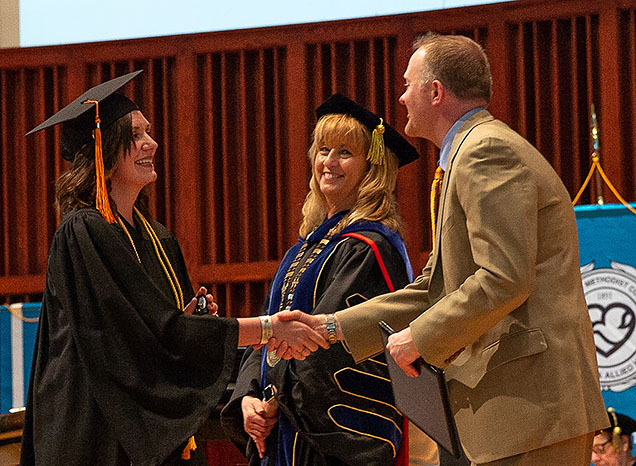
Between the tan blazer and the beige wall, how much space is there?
16.4 ft

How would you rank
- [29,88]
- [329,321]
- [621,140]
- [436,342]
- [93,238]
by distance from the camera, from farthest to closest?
[29,88]
[621,140]
[329,321]
[93,238]
[436,342]

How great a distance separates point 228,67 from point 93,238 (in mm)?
3269

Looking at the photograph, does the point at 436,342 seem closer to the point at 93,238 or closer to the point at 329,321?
the point at 329,321

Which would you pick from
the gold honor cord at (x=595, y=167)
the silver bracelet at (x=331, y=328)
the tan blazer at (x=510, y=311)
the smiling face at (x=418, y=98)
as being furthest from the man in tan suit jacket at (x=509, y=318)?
the gold honor cord at (x=595, y=167)

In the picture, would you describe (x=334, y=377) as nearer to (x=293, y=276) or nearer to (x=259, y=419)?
(x=259, y=419)

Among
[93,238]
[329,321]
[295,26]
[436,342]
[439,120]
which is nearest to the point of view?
[436,342]

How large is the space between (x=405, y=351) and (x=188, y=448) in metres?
0.95

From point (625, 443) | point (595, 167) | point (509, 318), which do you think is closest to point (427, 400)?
point (509, 318)

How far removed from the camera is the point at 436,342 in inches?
99.6

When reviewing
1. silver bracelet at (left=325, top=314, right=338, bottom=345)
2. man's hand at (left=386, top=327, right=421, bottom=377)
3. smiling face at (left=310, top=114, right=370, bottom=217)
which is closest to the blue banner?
smiling face at (left=310, top=114, right=370, bottom=217)

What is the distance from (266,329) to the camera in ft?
10.9

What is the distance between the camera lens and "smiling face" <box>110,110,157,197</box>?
11.1 feet

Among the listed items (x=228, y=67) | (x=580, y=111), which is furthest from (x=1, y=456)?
(x=580, y=111)

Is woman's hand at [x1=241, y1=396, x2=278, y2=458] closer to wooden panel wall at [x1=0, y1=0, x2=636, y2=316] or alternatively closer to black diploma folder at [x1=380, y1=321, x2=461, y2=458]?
black diploma folder at [x1=380, y1=321, x2=461, y2=458]
